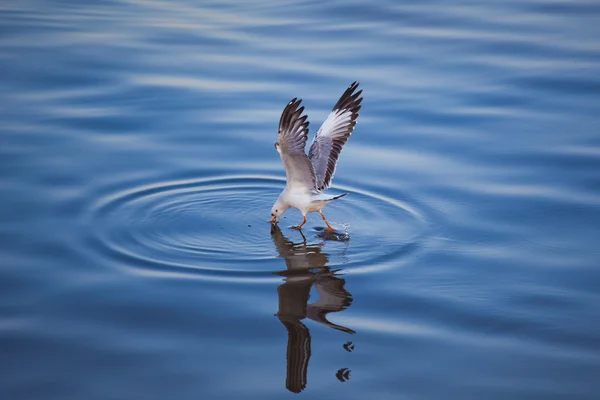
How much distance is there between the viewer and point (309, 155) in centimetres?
1110

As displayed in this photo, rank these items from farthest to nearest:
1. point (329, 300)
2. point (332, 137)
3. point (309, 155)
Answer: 1. point (332, 137)
2. point (309, 155)
3. point (329, 300)

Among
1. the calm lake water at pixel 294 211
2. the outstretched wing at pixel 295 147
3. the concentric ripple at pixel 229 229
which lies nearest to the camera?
the calm lake water at pixel 294 211

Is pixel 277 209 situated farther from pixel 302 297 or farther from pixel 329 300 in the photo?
pixel 329 300

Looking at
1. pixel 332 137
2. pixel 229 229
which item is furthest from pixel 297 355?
pixel 332 137

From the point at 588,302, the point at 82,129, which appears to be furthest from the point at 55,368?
the point at 82,129

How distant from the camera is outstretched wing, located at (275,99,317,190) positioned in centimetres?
955

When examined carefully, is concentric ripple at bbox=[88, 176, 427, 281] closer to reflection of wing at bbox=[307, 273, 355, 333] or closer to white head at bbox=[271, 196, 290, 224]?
white head at bbox=[271, 196, 290, 224]

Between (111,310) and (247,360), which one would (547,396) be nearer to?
(247,360)

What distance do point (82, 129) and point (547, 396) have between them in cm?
831

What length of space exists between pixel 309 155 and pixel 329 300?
119 inches

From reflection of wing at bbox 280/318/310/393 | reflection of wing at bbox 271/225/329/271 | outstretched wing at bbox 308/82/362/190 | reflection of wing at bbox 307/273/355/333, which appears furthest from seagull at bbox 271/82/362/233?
reflection of wing at bbox 280/318/310/393

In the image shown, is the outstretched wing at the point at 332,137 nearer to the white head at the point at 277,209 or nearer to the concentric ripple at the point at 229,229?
the concentric ripple at the point at 229,229

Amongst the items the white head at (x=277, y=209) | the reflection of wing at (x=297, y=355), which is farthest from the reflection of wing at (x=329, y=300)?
the white head at (x=277, y=209)

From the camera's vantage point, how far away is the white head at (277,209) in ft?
35.0
